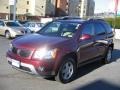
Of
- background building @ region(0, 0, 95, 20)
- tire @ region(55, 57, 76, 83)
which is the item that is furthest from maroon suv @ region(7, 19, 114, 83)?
background building @ region(0, 0, 95, 20)

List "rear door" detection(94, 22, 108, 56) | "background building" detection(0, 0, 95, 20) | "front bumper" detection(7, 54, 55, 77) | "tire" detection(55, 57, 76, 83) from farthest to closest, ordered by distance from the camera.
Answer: "background building" detection(0, 0, 95, 20) < "rear door" detection(94, 22, 108, 56) < "tire" detection(55, 57, 76, 83) < "front bumper" detection(7, 54, 55, 77)

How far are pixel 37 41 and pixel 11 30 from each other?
13336 mm

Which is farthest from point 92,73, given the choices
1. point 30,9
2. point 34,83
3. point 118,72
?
point 30,9

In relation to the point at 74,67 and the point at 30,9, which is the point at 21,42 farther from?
the point at 30,9

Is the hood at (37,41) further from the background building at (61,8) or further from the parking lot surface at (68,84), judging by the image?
the background building at (61,8)

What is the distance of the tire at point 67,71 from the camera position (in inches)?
283

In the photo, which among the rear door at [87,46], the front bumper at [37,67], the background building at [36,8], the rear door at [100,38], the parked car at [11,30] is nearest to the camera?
the front bumper at [37,67]

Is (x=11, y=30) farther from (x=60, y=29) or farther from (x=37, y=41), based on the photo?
(x=37, y=41)

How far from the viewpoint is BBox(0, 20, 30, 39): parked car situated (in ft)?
66.1

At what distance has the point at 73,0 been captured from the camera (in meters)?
113

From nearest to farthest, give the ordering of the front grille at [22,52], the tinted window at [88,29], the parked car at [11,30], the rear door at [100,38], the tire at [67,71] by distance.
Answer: the front grille at [22,52] → the tire at [67,71] → the tinted window at [88,29] → the rear door at [100,38] → the parked car at [11,30]

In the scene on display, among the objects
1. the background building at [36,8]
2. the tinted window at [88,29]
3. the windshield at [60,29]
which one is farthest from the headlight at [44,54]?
the background building at [36,8]

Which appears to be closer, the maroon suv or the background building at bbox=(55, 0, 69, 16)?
the maroon suv

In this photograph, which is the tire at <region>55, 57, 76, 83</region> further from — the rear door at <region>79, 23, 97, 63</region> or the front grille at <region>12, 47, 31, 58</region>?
the front grille at <region>12, 47, 31, 58</region>
